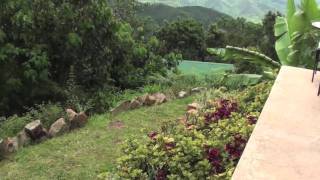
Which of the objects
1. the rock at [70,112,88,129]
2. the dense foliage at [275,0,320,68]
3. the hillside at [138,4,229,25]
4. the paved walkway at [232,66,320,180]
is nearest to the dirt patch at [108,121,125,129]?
the rock at [70,112,88,129]

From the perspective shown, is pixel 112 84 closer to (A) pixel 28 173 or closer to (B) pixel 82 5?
(B) pixel 82 5

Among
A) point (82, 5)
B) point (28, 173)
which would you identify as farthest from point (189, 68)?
point (28, 173)

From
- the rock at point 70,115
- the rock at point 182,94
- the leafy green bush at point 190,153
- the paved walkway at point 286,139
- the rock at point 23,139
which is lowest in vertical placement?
the rock at point 23,139

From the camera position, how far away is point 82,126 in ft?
24.7

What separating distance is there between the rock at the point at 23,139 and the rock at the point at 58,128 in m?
0.29

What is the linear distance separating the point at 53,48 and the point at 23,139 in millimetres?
3140

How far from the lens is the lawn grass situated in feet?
18.7

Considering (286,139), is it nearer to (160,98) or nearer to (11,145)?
(11,145)

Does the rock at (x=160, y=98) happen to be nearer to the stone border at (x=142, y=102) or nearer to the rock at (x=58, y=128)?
the stone border at (x=142, y=102)

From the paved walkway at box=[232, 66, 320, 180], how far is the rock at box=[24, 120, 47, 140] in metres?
3.47

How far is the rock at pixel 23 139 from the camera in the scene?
22.5ft

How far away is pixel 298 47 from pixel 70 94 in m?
3.73

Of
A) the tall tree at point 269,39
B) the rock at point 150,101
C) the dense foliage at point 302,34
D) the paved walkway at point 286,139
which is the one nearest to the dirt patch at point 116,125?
the rock at point 150,101

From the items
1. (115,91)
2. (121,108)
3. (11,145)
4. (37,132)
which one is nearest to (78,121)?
(37,132)
